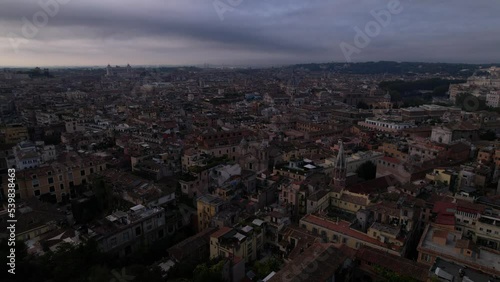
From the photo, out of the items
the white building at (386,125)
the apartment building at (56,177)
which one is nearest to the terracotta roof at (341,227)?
the apartment building at (56,177)

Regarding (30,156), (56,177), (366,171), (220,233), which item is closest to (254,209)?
(220,233)

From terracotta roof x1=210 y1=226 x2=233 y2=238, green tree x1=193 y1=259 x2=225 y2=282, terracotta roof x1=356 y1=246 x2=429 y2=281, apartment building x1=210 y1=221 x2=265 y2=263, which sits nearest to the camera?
green tree x1=193 y1=259 x2=225 y2=282

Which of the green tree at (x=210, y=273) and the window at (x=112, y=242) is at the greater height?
the green tree at (x=210, y=273)

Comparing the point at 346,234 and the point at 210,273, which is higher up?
the point at 210,273

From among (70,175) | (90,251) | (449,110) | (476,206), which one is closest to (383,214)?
(476,206)

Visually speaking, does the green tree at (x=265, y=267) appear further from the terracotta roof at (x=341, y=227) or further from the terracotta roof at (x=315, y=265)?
the terracotta roof at (x=341, y=227)

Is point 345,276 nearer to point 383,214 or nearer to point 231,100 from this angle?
point 383,214

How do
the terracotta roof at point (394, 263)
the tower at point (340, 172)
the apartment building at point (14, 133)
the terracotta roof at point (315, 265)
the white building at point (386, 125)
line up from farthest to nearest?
the white building at point (386, 125) → the apartment building at point (14, 133) → the tower at point (340, 172) → the terracotta roof at point (394, 263) → the terracotta roof at point (315, 265)

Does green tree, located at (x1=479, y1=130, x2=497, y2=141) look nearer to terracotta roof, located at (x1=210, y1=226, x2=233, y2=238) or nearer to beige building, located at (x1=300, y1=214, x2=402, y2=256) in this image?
beige building, located at (x1=300, y1=214, x2=402, y2=256)

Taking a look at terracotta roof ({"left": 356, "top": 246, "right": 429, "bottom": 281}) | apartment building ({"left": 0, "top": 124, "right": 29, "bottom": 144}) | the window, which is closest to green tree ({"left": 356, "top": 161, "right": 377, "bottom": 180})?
terracotta roof ({"left": 356, "top": 246, "right": 429, "bottom": 281})

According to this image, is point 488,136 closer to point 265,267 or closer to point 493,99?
point 265,267

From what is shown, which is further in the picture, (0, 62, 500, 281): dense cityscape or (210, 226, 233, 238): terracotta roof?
(210, 226, 233, 238): terracotta roof
